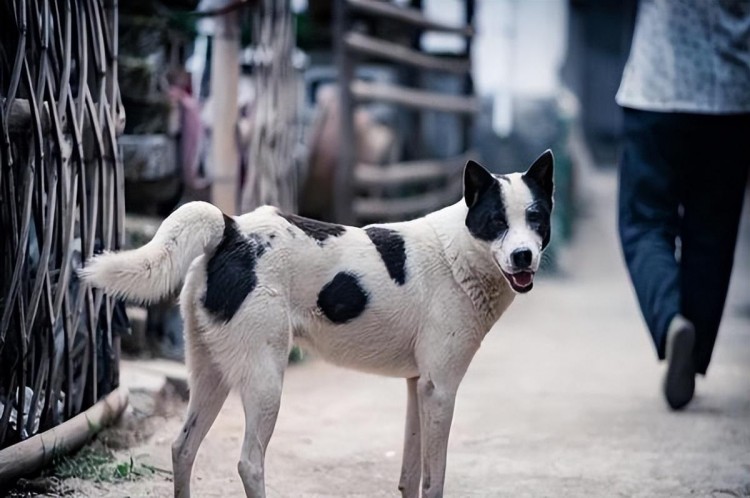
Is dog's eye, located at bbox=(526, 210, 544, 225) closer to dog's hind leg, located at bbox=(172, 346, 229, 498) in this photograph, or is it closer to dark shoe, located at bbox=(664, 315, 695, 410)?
dog's hind leg, located at bbox=(172, 346, 229, 498)

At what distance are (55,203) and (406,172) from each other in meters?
5.82

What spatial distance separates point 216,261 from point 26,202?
68 centimetres

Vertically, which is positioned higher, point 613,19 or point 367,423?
point 613,19

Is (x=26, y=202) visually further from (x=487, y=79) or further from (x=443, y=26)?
(x=487, y=79)

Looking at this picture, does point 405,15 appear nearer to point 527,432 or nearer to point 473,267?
point 527,432

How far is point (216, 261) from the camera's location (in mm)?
2752

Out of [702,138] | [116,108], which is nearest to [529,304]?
[702,138]

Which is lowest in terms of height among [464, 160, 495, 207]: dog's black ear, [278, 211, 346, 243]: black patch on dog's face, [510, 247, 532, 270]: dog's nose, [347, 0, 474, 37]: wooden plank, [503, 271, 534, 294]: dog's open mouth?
[503, 271, 534, 294]: dog's open mouth

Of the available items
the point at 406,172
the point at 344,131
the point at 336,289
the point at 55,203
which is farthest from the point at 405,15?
the point at 336,289

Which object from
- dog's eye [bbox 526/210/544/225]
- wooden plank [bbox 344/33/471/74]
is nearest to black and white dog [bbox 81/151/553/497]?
dog's eye [bbox 526/210/544/225]

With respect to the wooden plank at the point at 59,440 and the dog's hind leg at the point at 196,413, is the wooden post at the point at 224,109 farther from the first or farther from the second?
the dog's hind leg at the point at 196,413

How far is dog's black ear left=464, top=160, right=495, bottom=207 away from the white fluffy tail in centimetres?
63

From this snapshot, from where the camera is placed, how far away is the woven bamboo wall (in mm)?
3055

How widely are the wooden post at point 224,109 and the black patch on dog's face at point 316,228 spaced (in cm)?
256
